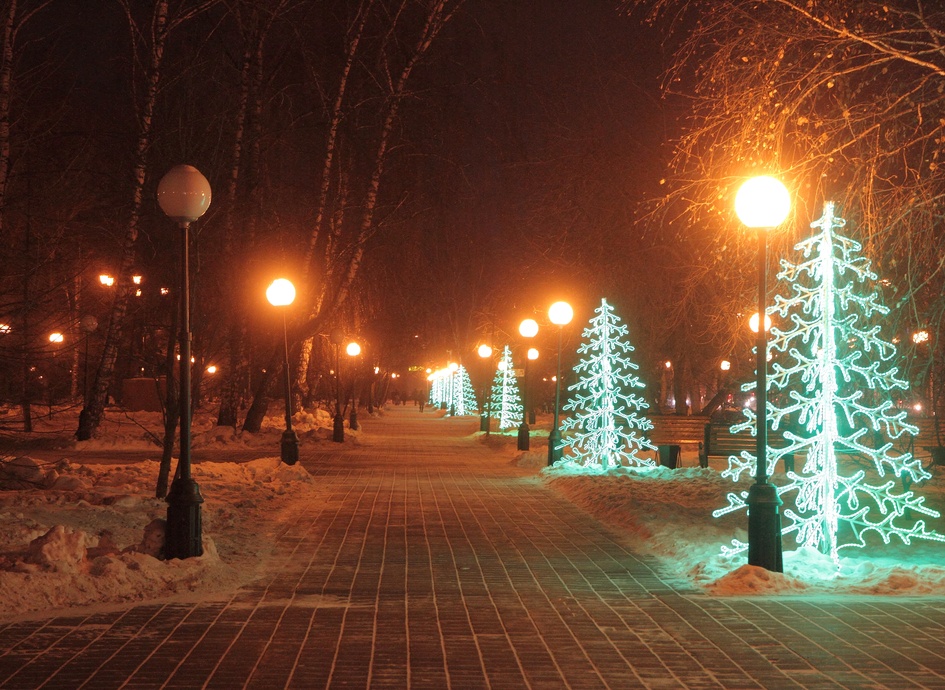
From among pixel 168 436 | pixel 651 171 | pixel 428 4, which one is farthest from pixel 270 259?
pixel 168 436

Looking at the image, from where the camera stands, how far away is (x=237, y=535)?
12195 millimetres

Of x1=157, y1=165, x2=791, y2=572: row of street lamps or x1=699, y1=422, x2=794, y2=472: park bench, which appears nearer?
x1=157, y1=165, x2=791, y2=572: row of street lamps

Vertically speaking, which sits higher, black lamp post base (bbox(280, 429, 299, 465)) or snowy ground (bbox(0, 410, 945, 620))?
black lamp post base (bbox(280, 429, 299, 465))

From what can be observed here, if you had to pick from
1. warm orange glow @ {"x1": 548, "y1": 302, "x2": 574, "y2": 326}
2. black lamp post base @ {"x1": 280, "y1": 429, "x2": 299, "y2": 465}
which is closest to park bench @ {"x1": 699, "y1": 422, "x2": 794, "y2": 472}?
warm orange glow @ {"x1": 548, "y1": 302, "x2": 574, "y2": 326}

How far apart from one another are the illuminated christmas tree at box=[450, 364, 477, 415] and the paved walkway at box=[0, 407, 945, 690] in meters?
60.0

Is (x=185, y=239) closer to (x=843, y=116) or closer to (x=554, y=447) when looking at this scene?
(x=843, y=116)

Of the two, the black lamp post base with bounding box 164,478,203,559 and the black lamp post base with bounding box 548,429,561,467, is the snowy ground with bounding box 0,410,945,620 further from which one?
the black lamp post base with bounding box 548,429,561,467

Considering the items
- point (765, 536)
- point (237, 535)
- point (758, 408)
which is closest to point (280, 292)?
point (237, 535)

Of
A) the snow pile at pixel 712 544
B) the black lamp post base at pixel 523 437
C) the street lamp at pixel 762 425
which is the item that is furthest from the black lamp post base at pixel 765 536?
the black lamp post base at pixel 523 437

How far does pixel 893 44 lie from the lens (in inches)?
416

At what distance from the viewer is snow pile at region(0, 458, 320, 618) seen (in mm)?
8188

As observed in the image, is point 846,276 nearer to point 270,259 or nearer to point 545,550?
point 545,550

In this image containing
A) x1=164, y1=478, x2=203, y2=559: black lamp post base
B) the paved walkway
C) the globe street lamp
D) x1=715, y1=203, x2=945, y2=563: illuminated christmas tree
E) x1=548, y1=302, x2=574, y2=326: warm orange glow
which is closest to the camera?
the paved walkway

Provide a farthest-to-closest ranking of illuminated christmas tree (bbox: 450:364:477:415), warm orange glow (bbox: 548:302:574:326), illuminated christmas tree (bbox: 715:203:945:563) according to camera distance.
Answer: illuminated christmas tree (bbox: 450:364:477:415) < warm orange glow (bbox: 548:302:574:326) < illuminated christmas tree (bbox: 715:203:945:563)
